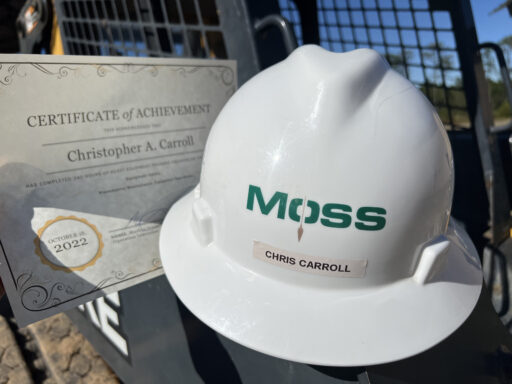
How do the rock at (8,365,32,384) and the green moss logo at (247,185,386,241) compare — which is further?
the rock at (8,365,32,384)

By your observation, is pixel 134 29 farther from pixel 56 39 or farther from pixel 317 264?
→ pixel 317 264

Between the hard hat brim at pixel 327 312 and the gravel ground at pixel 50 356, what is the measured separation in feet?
4.52

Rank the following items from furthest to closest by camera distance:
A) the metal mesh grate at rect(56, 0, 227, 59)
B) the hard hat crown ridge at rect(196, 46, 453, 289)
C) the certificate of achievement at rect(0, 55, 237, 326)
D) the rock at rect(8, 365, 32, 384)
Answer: the rock at rect(8, 365, 32, 384) < the metal mesh grate at rect(56, 0, 227, 59) < the certificate of achievement at rect(0, 55, 237, 326) < the hard hat crown ridge at rect(196, 46, 453, 289)

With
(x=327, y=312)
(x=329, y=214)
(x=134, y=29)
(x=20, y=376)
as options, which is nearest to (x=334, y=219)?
(x=329, y=214)

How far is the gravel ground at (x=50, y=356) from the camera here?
1.60 m

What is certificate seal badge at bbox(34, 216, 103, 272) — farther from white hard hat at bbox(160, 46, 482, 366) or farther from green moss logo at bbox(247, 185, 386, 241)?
green moss logo at bbox(247, 185, 386, 241)

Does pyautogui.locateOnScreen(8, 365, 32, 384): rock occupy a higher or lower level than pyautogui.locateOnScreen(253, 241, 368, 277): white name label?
lower

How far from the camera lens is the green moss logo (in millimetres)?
491

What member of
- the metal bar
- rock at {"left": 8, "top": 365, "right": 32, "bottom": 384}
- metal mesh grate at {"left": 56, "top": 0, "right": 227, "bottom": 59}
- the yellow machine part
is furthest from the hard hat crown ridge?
rock at {"left": 8, "top": 365, "right": 32, "bottom": 384}

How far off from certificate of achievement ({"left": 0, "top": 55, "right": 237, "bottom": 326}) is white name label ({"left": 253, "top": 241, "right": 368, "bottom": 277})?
0.37 m

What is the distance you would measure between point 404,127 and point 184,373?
2.79ft

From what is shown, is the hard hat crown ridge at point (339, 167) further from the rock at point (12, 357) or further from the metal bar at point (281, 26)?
the rock at point (12, 357)

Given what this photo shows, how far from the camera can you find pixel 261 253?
550mm

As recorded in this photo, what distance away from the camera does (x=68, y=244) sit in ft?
2.27
